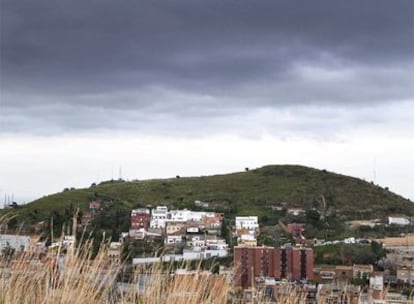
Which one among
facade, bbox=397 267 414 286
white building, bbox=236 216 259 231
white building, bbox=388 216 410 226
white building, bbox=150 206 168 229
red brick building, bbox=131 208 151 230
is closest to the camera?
facade, bbox=397 267 414 286

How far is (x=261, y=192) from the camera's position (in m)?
68.8

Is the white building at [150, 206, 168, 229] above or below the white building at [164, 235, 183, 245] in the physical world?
above

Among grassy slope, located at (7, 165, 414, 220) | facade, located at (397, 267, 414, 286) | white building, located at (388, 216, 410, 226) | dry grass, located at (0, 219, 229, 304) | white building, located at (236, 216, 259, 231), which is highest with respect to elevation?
grassy slope, located at (7, 165, 414, 220)

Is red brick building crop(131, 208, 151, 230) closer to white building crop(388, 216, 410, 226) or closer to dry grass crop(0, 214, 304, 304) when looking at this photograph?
white building crop(388, 216, 410, 226)

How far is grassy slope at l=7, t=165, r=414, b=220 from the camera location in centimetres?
6306

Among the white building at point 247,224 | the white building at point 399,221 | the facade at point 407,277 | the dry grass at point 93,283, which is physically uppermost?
the white building at point 399,221

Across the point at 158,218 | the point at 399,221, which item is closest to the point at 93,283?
the point at 158,218

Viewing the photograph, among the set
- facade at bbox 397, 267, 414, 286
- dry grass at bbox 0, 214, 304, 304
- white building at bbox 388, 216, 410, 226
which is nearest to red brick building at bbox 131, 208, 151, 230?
white building at bbox 388, 216, 410, 226

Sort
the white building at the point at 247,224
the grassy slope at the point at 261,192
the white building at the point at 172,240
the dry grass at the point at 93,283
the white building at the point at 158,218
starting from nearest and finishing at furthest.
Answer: the dry grass at the point at 93,283
the white building at the point at 172,240
the white building at the point at 247,224
the white building at the point at 158,218
the grassy slope at the point at 261,192

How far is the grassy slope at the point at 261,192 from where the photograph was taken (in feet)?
207

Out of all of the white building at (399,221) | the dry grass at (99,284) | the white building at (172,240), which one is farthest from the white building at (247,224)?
the dry grass at (99,284)

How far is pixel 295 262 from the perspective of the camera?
913 inches

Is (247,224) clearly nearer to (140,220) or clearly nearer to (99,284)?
(140,220)

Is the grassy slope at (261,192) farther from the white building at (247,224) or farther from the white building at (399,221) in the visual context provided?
the white building at (247,224)
